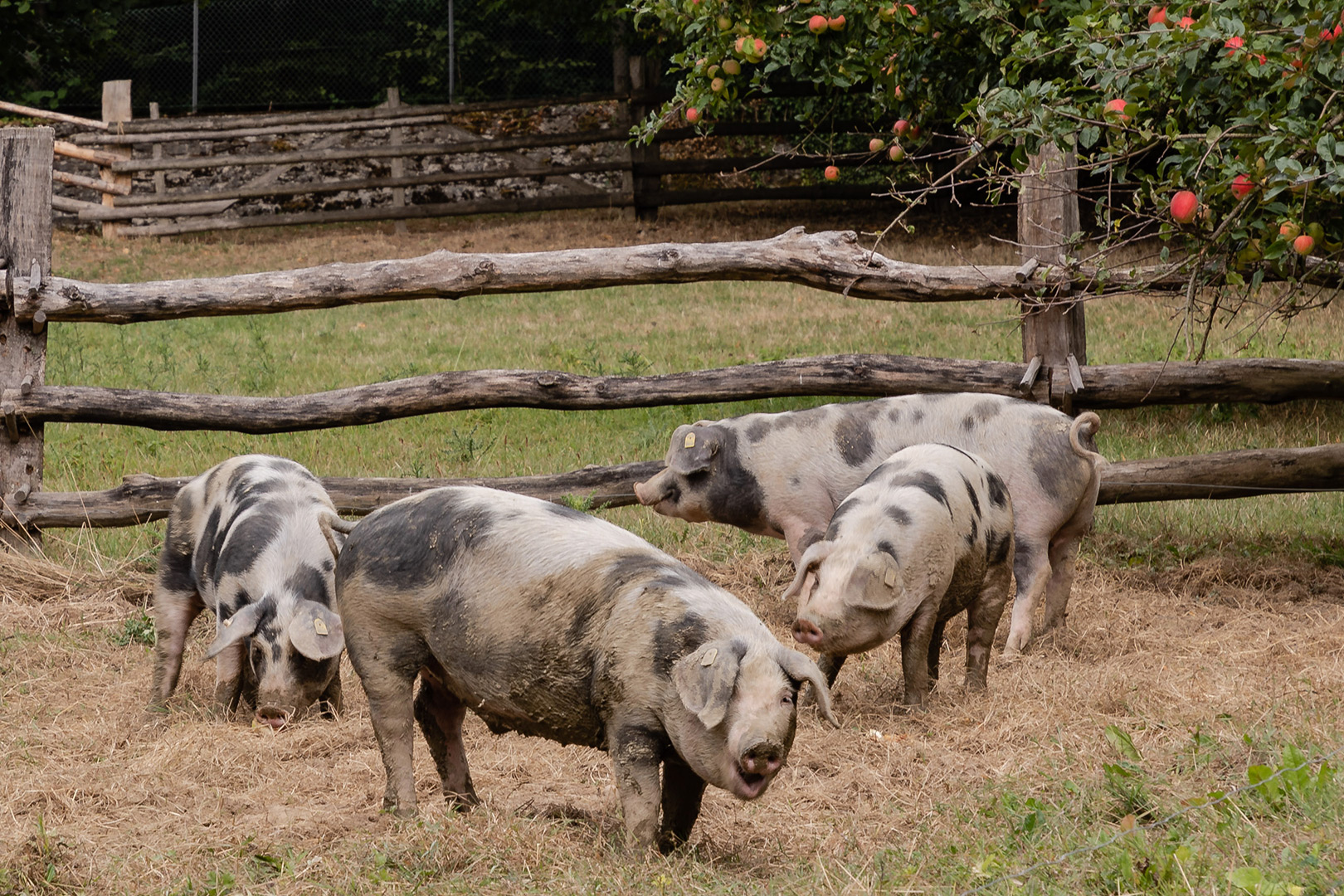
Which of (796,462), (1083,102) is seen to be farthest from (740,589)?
(1083,102)

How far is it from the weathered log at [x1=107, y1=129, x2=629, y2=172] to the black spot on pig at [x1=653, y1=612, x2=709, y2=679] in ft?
46.2

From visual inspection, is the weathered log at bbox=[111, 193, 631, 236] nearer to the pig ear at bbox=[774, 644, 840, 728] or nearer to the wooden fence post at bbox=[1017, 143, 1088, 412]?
the wooden fence post at bbox=[1017, 143, 1088, 412]

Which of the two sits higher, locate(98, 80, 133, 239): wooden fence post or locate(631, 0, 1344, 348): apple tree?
locate(98, 80, 133, 239): wooden fence post

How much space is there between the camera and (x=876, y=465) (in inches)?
227

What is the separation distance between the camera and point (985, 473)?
5.12 m

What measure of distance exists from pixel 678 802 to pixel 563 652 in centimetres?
48

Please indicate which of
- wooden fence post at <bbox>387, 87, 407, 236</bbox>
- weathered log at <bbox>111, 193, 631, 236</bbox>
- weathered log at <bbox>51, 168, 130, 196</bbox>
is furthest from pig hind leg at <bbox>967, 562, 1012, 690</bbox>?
weathered log at <bbox>51, 168, 130, 196</bbox>

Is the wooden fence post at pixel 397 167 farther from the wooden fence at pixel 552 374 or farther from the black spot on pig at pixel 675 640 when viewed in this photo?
the black spot on pig at pixel 675 640

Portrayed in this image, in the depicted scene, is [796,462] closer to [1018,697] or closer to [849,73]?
[1018,697]

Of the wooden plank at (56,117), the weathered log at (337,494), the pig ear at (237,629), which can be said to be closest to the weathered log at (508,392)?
the weathered log at (337,494)

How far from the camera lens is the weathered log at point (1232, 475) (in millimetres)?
6496

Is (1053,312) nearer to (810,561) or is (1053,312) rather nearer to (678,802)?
(810,561)

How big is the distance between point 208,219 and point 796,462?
13176 mm

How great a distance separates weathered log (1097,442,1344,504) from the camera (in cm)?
650
